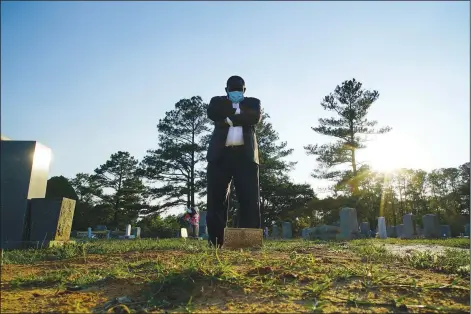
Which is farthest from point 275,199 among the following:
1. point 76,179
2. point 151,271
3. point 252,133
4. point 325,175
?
point 76,179

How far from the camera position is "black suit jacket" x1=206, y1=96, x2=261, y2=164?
16.5 ft

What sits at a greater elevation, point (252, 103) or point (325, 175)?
point (325, 175)

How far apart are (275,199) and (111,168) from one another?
2206cm

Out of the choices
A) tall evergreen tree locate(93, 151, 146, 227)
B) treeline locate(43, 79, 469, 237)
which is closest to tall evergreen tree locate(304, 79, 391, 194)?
treeline locate(43, 79, 469, 237)

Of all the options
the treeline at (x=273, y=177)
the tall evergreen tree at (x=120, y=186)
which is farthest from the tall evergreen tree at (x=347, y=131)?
the tall evergreen tree at (x=120, y=186)

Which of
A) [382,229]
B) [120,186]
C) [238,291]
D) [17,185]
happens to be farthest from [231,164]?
[120,186]

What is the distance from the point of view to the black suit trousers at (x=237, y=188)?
4.97 metres

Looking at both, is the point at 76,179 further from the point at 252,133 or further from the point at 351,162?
the point at 252,133

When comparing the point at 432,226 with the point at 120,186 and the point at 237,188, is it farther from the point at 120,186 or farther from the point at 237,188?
the point at 120,186

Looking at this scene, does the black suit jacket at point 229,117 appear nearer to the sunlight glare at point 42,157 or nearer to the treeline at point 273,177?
the sunlight glare at point 42,157

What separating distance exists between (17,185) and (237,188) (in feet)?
13.1

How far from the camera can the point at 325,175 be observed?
89.1 ft

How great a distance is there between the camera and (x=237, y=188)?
5059mm

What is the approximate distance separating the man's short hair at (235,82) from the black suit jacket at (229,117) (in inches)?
10.4
